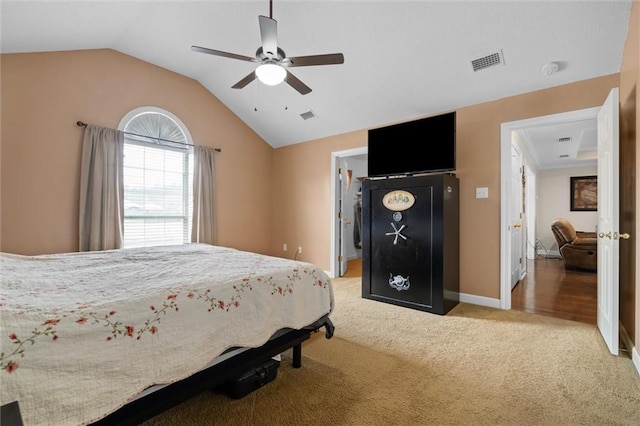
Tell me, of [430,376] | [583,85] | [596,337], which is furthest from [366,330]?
[583,85]

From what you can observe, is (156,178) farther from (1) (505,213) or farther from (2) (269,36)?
(1) (505,213)

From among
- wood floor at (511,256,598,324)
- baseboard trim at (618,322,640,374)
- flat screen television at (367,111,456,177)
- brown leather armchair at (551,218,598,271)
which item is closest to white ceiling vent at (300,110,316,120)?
flat screen television at (367,111,456,177)

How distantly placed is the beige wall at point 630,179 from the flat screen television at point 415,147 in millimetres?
1347

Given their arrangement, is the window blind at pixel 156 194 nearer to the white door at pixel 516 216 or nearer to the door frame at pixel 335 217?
the door frame at pixel 335 217

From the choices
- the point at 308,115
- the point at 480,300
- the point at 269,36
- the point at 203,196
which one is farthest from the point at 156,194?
the point at 480,300

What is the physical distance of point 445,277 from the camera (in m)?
3.19

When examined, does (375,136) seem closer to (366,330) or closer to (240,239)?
(366,330)

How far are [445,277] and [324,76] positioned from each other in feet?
9.22

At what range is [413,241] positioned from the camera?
334cm

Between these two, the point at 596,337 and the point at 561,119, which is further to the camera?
the point at 561,119

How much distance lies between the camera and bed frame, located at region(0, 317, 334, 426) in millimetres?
1102

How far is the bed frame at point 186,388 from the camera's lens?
1.10m

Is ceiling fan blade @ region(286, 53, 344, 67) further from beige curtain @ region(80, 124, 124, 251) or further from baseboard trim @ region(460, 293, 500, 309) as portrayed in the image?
baseboard trim @ region(460, 293, 500, 309)

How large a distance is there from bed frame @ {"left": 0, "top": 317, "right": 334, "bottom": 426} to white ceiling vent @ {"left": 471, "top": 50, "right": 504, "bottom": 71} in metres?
3.08
